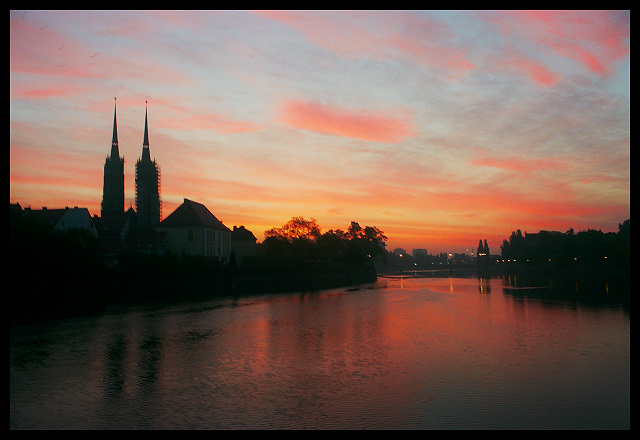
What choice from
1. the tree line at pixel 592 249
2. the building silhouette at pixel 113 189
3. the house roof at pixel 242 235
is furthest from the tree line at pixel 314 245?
the building silhouette at pixel 113 189

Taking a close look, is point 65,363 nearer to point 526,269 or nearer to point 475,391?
point 475,391

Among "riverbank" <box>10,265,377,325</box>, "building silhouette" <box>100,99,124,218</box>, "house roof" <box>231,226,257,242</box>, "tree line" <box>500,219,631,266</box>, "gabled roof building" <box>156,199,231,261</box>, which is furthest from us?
"building silhouette" <box>100,99,124,218</box>

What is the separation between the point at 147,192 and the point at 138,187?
3.06m

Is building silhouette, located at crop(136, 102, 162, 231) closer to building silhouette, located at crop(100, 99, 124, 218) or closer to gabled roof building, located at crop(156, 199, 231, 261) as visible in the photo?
building silhouette, located at crop(100, 99, 124, 218)

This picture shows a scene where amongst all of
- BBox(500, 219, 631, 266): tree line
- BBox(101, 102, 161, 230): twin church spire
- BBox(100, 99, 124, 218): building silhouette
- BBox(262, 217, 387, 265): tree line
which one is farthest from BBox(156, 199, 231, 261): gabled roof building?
BBox(500, 219, 631, 266): tree line

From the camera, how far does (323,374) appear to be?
21.3 metres

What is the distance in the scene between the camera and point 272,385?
19.7 metres

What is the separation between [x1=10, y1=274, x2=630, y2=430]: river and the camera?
51.9ft

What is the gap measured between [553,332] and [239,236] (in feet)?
346

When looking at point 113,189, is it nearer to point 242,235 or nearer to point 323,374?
point 242,235

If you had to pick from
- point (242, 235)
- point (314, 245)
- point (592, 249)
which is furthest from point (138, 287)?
point (592, 249)

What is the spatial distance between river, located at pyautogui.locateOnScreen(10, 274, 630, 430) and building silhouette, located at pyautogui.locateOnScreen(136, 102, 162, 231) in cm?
12148
